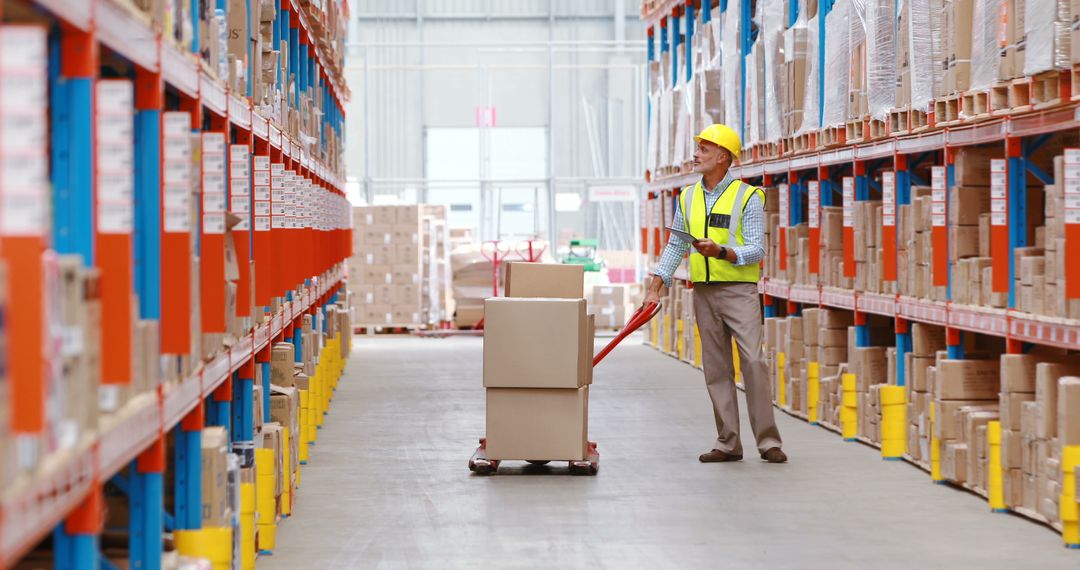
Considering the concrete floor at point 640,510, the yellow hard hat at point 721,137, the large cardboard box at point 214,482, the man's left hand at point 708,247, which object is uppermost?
the yellow hard hat at point 721,137

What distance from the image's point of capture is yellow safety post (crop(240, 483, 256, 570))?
5562mm

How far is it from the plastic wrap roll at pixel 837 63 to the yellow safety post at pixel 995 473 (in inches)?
125

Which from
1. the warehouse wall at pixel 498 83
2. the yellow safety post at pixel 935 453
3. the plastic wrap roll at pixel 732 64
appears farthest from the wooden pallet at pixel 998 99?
the warehouse wall at pixel 498 83

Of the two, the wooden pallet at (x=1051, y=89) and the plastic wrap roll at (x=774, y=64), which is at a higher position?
the plastic wrap roll at (x=774, y=64)

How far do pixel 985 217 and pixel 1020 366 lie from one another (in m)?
1.02

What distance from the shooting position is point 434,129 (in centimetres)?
2947

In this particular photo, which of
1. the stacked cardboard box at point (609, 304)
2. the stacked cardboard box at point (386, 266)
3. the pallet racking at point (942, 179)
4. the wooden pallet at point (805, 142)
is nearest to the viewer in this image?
the pallet racking at point (942, 179)

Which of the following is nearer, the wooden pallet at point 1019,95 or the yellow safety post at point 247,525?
the yellow safety post at point 247,525

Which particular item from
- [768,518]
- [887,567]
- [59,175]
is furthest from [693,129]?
[59,175]

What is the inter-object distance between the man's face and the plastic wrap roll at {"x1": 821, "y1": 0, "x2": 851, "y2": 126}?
52.3 inches

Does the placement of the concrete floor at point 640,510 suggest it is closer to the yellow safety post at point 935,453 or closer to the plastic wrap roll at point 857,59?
the yellow safety post at point 935,453

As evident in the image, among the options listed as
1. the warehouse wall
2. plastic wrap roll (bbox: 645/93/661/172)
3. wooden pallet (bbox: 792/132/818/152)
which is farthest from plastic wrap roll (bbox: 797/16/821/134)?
the warehouse wall

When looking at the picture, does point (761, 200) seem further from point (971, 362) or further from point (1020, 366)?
point (1020, 366)

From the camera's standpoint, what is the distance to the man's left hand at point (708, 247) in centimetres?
841
